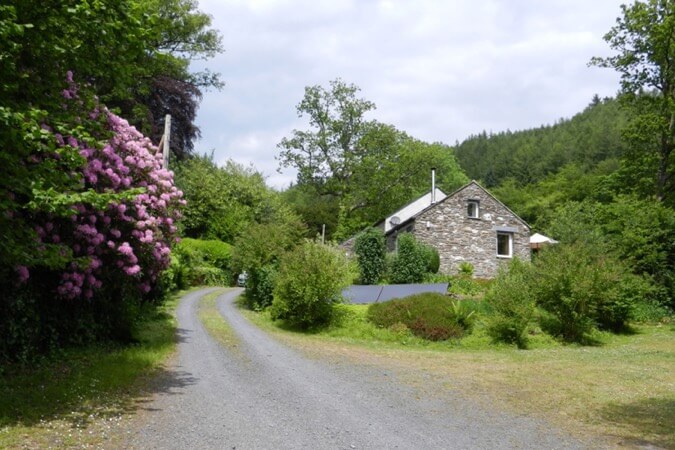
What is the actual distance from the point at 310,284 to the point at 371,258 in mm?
11601

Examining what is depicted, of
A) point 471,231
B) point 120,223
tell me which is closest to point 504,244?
point 471,231

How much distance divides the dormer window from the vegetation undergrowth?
16433 millimetres

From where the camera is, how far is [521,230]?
3325cm

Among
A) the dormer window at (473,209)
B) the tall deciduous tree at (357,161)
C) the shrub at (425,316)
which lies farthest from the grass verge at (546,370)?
the tall deciduous tree at (357,161)

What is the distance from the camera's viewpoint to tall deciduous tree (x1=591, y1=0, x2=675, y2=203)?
27.1 meters

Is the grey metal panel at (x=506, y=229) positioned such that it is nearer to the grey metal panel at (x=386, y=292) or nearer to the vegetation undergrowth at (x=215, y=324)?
the grey metal panel at (x=386, y=292)

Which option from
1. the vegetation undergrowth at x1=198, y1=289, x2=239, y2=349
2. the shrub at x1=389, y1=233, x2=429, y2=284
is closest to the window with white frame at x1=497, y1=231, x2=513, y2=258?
the shrub at x1=389, y1=233, x2=429, y2=284

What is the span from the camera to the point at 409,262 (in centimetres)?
2886

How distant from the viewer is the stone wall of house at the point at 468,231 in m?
31.6

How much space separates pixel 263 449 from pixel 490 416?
368cm

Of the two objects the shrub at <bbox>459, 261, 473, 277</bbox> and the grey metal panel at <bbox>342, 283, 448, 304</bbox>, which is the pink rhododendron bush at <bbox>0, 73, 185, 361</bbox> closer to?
the grey metal panel at <bbox>342, 283, 448, 304</bbox>

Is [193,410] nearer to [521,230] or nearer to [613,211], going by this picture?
[613,211]

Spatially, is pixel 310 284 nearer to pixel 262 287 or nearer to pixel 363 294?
pixel 262 287

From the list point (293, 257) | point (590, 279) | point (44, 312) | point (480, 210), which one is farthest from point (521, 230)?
point (44, 312)
